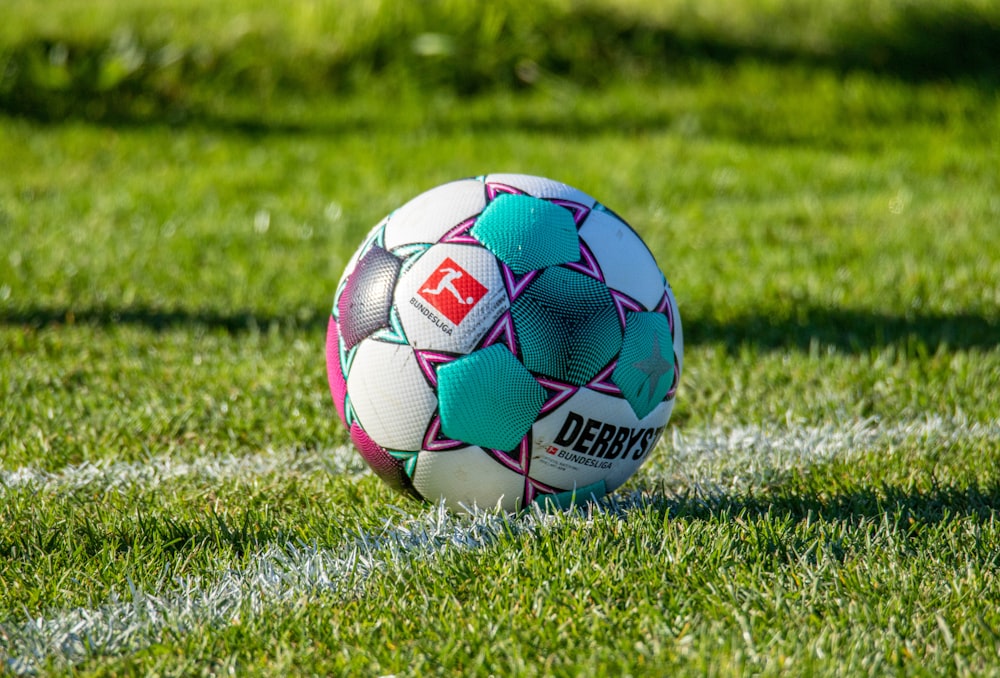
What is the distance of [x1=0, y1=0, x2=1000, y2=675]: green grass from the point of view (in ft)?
7.92

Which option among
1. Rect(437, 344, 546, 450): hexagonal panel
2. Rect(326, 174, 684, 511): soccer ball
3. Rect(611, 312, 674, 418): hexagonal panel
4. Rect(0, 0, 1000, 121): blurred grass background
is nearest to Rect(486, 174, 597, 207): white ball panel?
Rect(326, 174, 684, 511): soccer ball

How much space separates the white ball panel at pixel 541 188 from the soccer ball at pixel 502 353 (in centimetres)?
3

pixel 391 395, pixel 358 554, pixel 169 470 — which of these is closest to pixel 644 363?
pixel 391 395

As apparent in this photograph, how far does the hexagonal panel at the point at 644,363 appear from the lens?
9.02 feet

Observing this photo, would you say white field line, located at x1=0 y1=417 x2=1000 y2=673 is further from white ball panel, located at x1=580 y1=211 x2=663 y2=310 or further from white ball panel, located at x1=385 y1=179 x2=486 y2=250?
white ball panel, located at x1=385 y1=179 x2=486 y2=250

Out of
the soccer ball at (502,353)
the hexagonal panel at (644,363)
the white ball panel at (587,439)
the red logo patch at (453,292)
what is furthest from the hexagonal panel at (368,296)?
the hexagonal panel at (644,363)

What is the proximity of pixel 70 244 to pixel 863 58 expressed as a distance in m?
6.00

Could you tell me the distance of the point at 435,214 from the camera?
2.84 m

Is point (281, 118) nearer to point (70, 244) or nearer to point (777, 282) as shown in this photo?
point (70, 244)

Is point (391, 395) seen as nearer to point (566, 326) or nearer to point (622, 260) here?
point (566, 326)

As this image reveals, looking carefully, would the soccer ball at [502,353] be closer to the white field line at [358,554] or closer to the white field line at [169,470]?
the white field line at [358,554]

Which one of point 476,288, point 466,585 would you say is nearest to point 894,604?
point 466,585

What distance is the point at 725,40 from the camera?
8.40 metres

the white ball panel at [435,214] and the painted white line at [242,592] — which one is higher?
the white ball panel at [435,214]
